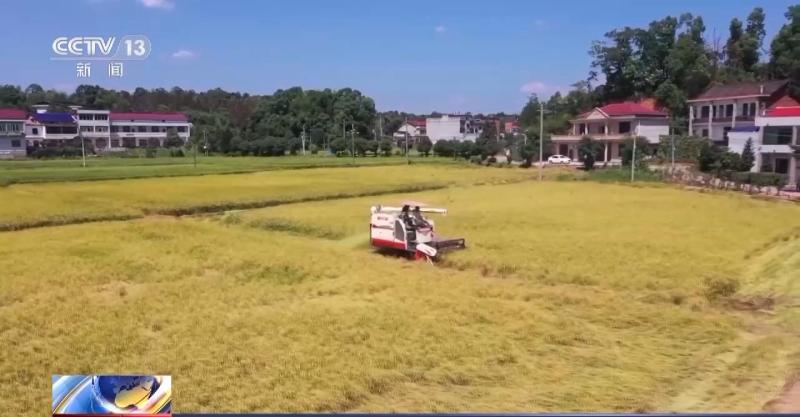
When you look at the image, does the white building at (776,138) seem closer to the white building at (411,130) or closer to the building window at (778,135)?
the building window at (778,135)

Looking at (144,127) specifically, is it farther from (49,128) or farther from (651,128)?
(651,128)

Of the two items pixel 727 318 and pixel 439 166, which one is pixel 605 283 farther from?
pixel 439 166

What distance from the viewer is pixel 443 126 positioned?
1263 centimetres

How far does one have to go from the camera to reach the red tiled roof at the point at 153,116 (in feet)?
31.3

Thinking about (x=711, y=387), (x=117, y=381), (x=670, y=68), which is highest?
(x=670, y=68)

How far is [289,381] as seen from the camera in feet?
17.0

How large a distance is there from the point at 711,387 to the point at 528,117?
7.83 metres

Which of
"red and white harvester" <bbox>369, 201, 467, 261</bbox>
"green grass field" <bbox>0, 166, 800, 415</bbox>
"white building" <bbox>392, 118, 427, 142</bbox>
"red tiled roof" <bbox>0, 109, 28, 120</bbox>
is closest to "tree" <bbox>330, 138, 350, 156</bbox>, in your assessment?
"white building" <bbox>392, 118, 427, 142</bbox>

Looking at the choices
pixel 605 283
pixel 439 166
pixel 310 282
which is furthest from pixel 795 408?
Answer: pixel 439 166

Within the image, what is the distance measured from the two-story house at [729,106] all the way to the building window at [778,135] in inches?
13.5

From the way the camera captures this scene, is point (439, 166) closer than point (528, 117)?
Answer: No

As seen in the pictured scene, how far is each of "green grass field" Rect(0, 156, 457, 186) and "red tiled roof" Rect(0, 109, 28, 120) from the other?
1935 millimetres

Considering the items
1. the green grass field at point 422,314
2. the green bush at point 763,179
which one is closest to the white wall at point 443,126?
the green grass field at point 422,314

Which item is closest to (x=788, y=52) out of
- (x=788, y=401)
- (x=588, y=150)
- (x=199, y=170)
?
(x=788, y=401)
